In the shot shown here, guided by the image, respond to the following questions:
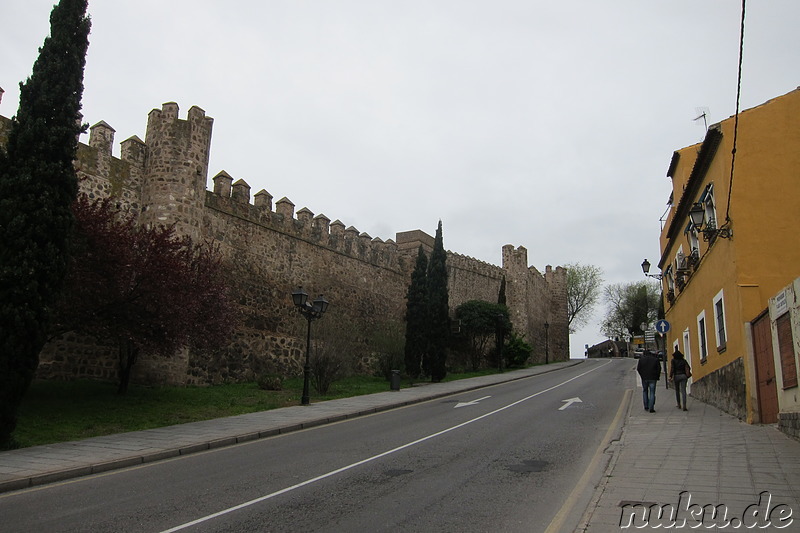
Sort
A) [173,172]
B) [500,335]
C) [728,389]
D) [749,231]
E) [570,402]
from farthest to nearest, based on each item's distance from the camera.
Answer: [500,335] < [173,172] < [570,402] < [728,389] < [749,231]

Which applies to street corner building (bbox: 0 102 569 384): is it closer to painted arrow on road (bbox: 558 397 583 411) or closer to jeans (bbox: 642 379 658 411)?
painted arrow on road (bbox: 558 397 583 411)

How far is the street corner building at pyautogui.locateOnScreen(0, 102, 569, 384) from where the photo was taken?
58.2 ft

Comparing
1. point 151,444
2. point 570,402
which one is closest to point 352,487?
point 151,444

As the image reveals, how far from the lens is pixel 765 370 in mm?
10984

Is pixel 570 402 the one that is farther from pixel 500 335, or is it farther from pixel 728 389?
pixel 500 335

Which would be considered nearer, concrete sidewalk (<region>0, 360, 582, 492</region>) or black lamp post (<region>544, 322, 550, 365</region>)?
concrete sidewalk (<region>0, 360, 582, 492</region>)

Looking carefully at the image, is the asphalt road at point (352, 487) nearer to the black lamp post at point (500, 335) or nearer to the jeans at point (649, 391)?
the jeans at point (649, 391)

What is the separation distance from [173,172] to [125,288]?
272 inches

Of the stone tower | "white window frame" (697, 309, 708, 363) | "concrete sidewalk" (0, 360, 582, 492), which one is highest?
the stone tower

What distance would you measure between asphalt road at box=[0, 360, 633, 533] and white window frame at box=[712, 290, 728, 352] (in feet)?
13.7

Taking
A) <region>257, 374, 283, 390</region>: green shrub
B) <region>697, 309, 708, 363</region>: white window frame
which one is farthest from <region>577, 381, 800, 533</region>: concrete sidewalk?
<region>257, 374, 283, 390</region>: green shrub

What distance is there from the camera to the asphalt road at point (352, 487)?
19.6ft

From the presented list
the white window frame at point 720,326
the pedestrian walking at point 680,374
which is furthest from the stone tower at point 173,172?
the white window frame at point 720,326

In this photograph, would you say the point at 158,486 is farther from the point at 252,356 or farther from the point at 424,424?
the point at 252,356
